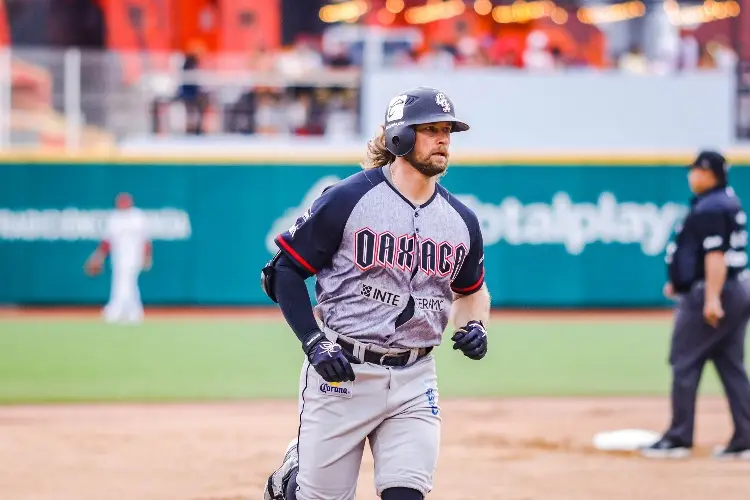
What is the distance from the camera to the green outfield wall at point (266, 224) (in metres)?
21.5

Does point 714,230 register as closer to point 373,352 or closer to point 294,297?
point 373,352

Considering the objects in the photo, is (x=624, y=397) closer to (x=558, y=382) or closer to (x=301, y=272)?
(x=558, y=382)

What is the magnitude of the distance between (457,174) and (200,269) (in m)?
5.01

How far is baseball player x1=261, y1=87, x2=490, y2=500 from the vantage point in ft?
16.2

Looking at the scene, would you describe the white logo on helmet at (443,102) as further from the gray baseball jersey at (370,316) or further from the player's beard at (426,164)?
the gray baseball jersey at (370,316)

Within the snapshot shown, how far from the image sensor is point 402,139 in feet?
16.1

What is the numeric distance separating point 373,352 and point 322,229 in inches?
21.9

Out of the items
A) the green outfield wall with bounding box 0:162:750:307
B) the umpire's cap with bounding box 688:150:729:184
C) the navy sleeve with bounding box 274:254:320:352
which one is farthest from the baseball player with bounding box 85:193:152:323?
the navy sleeve with bounding box 274:254:320:352

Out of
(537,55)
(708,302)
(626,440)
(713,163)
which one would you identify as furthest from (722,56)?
(708,302)

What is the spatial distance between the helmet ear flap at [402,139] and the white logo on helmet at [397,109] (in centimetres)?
5

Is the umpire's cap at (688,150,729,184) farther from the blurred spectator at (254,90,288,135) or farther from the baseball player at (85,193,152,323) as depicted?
the blurred spectator at (254,90,288,135)

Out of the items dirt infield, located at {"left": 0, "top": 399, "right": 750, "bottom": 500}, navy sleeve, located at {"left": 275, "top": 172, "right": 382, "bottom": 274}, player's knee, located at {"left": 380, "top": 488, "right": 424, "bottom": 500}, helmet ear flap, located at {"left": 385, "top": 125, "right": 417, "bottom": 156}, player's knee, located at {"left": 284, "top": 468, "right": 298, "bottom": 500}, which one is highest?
helmet ear flap, located at {"left": 385, "top": 125, "right": 417, "bottom": 156}

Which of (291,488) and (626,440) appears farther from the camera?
(626,440)

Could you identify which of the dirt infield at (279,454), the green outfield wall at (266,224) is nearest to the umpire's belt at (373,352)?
the dirt infield at (279,454)
